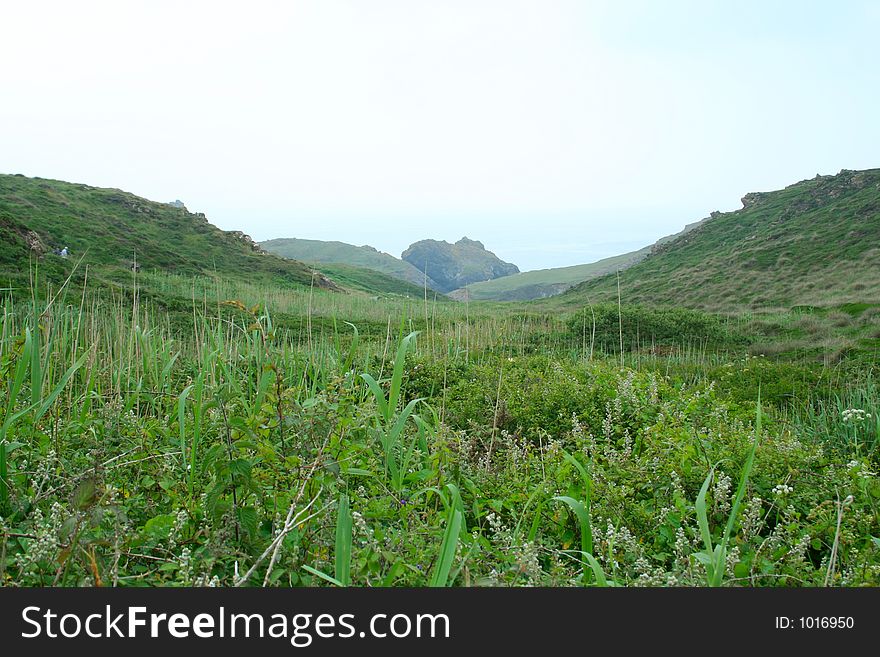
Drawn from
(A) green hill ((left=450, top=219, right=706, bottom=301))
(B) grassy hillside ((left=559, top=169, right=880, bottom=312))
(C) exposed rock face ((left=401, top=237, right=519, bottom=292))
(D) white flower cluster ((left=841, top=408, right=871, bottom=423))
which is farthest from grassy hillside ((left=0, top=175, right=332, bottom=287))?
(C) exposed rock face ((left=401, top=237, right=519, bottom=292))

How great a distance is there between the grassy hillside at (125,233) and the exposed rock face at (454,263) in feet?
313

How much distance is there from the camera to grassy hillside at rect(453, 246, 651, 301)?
342 ft

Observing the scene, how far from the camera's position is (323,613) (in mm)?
1757

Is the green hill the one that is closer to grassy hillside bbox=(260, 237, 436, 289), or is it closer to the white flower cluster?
grassy hillside bbox=(260, 237, 436, 289)

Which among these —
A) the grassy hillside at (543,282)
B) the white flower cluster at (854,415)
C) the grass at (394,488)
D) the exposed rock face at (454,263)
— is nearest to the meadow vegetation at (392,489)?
the grass at (394,488)

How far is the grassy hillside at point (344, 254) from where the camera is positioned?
13075 centimetres

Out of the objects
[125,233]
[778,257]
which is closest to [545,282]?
[778,257]

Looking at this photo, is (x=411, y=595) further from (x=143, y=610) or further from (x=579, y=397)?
(x=579, y=397)

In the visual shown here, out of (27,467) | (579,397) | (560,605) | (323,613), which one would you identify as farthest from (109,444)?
(579,397)

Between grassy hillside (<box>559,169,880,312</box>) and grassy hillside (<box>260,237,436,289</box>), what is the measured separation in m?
81.0

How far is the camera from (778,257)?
112 feet

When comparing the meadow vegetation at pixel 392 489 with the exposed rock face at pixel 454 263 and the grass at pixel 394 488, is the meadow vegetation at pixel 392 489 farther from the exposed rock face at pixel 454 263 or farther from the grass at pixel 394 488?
the exposed rock face at pixel 454 263

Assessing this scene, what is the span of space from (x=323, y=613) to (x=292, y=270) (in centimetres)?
4402

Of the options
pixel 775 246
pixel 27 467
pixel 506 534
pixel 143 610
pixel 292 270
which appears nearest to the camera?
pixel 143 610
